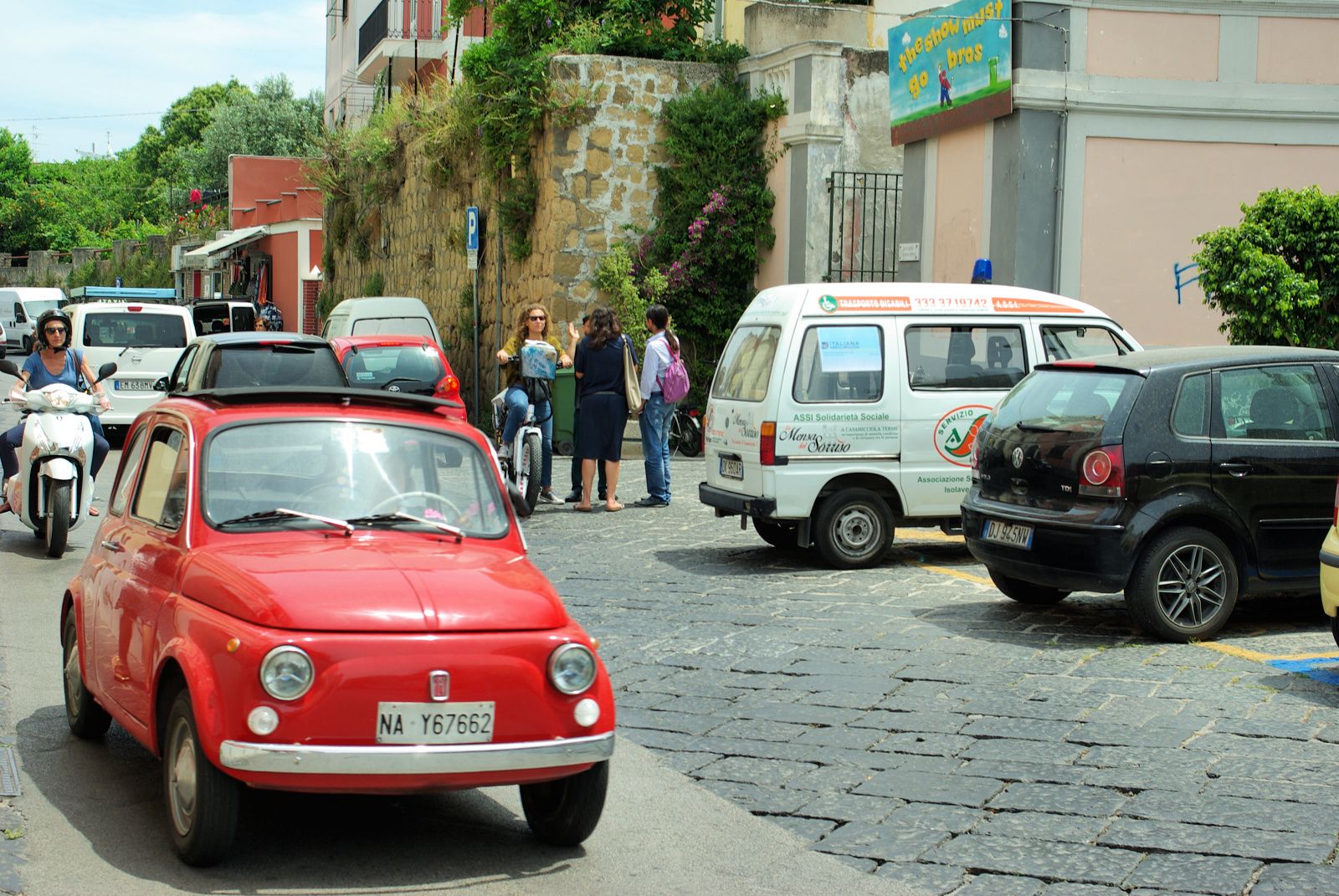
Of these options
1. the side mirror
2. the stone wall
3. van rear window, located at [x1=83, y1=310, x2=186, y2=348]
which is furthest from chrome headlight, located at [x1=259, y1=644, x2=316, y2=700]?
van rear window, located at [x1=83, y1=310, x2=186, y2=348]

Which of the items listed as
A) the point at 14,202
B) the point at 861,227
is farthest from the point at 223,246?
the point at 14,202

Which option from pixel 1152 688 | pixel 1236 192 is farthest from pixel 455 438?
pixel 1236 192

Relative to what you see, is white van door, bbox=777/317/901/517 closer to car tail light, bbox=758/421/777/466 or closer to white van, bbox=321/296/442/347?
car tail light, bbox=758/421/777/466

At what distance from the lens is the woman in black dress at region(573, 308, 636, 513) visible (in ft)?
47.2

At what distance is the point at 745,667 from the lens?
26.1 ft

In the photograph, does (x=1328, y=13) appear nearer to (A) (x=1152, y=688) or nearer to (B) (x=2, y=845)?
(A) (x=1152, y=688)

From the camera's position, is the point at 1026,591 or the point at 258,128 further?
the point at 258,128

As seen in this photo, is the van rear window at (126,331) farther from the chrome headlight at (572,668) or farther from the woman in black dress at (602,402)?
the chrome headlight at (572,668)

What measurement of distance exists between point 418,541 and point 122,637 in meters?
1.16

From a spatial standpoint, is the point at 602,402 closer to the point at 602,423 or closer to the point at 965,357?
the point at 602,423

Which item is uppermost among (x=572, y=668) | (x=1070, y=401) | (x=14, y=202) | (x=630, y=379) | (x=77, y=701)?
(x=14, y=202)

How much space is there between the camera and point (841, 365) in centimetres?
1110

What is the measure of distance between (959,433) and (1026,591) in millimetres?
1855

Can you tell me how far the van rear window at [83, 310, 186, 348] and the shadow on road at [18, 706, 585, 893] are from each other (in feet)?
51.2
